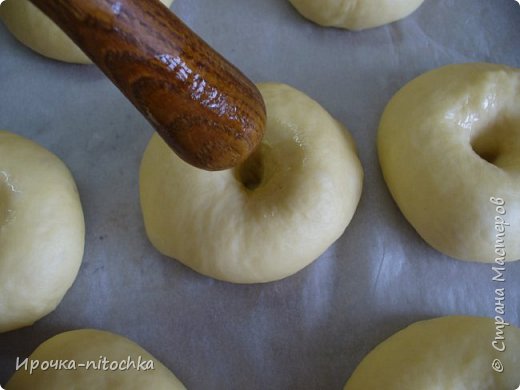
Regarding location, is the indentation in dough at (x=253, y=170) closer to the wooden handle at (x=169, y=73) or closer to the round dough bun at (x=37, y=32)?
the wooden handle at (x=169, y=73)

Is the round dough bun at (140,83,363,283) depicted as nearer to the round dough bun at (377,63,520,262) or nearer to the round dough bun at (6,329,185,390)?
the round dough bun at (377,63,520,262)

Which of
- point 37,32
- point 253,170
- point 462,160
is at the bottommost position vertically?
point 253,170

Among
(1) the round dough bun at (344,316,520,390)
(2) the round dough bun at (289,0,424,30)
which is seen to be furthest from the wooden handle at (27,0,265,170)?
(2) the round dough bun at (289,0,424,30)

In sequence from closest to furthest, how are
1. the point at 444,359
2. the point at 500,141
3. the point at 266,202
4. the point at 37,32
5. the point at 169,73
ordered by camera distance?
the point at 169,73, the point at 444,359, the point at 266,202, the point at 500,141, the point at 37,32

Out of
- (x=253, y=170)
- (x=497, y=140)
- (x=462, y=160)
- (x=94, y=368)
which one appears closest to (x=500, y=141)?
(x=497, y=140)

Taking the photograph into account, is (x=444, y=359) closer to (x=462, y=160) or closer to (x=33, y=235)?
(x=462, y=160)

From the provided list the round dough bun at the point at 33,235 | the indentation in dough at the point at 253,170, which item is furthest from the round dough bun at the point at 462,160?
the round dough bun at the point at 33,235
